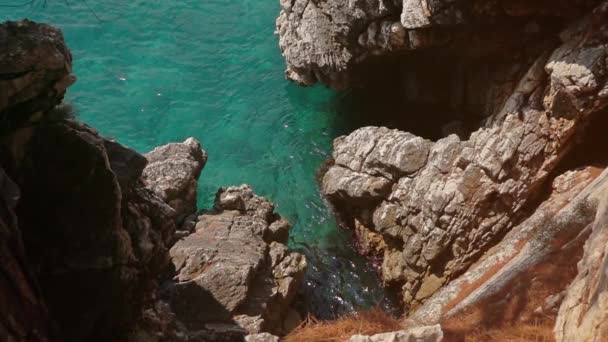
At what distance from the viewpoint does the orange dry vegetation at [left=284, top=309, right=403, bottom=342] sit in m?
10.6

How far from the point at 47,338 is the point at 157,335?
2466 millimetres

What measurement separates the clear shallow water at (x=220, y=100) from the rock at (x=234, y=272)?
9.14ft

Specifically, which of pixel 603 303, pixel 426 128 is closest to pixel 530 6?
pixel 426 128

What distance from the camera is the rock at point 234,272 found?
14203mm

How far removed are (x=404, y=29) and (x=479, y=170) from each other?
200 inches

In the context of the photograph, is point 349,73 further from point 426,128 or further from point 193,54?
point 193,54

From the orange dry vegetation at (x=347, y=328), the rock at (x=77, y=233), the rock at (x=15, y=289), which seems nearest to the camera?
the rock at (x=15, y=289)

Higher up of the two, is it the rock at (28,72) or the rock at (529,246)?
the rock at (28,72)

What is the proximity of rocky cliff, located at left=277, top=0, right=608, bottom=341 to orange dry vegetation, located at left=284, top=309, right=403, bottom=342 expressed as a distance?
236cm

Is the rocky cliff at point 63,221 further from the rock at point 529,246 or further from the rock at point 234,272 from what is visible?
the rock at point 529,246

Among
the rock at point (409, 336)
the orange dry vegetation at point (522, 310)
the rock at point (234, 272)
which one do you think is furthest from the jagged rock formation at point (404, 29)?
the rock at point (409, 336)

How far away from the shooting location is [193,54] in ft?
99.5

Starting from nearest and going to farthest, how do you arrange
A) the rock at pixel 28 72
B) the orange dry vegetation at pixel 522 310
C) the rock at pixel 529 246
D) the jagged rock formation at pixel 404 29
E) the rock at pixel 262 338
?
the rock at pixel 28 72
the orange dry vegetation at pixel 522 310
the rock at pixel 262 338
the rock at pixel 529 246
the jagged rock formation at pixel 404 29

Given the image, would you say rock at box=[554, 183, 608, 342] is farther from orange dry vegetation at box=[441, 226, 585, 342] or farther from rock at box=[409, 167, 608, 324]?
rock at box=[409, 167, 608, 324]
